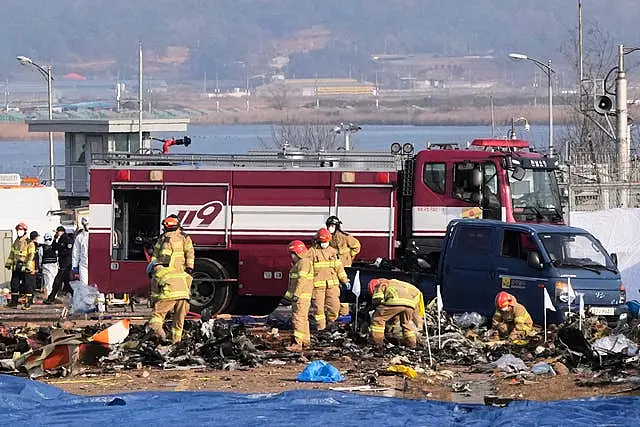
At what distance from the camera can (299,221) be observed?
23.3 m

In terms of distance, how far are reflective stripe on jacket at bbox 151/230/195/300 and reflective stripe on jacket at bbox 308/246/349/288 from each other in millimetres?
1701

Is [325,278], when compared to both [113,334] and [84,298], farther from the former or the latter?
[84,298]

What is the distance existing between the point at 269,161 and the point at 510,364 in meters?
7.65

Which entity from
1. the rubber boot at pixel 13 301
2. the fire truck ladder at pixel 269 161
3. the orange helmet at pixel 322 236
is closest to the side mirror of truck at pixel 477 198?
the fire truck ladder at pixel 269 161

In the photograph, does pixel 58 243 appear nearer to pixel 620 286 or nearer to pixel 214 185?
pixel 214 185

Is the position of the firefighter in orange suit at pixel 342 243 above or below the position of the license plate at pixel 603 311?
above

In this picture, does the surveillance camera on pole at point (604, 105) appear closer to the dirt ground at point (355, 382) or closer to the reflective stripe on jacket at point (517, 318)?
the reflective stripe on jacket at point (517, 318)

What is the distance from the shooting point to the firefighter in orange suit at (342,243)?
2267cm

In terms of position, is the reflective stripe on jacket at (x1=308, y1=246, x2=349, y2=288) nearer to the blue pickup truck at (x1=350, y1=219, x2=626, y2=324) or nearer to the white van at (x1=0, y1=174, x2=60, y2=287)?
the blue pickup truck at (x1=350, y1=219, x2=626, y2=324)

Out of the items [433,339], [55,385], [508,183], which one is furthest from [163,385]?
[508,183]

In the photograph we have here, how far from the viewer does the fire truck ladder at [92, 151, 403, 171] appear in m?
23.7

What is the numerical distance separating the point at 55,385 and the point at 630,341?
689 cm

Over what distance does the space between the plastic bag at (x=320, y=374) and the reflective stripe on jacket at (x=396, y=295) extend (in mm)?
2146

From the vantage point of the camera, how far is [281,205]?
76.6ft
